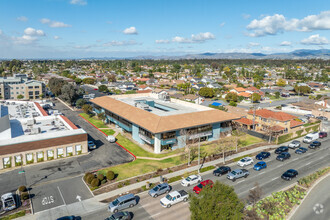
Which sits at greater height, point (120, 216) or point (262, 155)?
point (262, 155)

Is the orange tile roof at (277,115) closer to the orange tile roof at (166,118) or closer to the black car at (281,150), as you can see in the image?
the black car at (281,150)

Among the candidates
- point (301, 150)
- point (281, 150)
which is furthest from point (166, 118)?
point (301, 150)

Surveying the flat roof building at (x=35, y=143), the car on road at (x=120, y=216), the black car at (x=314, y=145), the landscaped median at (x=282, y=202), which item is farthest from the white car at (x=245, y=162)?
the flat roof building at (x=35, y=143)

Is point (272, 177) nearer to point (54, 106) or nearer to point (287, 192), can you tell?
point (287, 192)

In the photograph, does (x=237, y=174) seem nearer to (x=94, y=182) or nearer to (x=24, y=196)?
(x=94, y=182)

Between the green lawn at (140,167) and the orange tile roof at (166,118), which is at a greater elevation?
the orange tile roof at (166,118)

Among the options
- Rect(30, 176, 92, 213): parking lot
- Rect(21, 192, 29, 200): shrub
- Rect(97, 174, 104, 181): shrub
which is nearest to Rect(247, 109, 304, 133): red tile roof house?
Rect(97, 174, 104, 181): shrub
